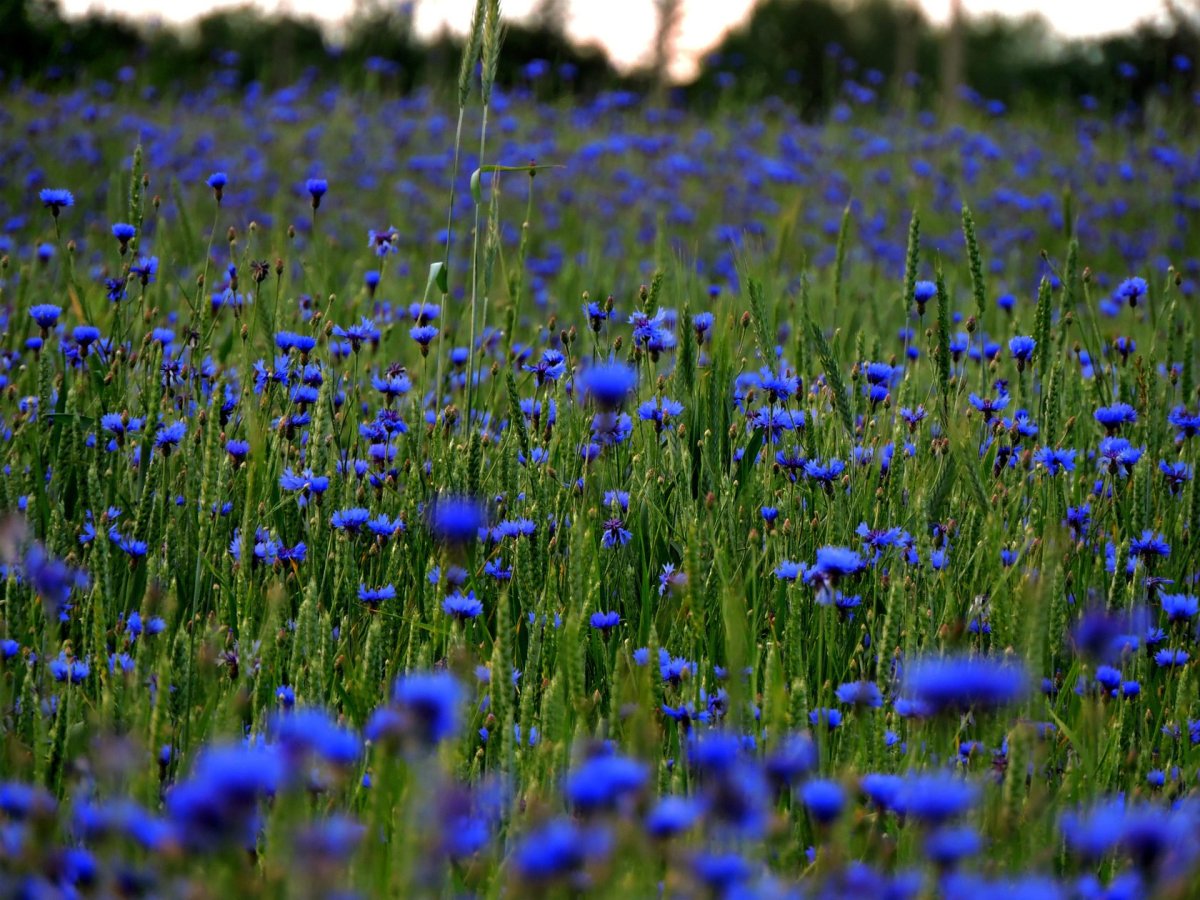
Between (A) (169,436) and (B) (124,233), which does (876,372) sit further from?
(B) (124,233)

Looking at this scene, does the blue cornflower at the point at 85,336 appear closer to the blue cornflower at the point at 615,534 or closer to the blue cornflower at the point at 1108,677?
the blue cornflower at the point at 615,534

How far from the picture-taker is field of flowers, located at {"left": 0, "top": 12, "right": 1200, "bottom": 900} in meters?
1.12

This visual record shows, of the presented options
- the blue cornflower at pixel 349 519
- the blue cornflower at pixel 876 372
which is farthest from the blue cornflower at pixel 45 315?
the blue cornflower at pixel 876 372

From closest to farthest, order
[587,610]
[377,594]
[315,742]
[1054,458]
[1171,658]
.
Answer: [315,742] < [587,610] < [1171,658] < [377,594] < [1054,458]

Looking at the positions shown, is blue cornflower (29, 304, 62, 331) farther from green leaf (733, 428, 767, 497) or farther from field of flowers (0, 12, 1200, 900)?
green leaf (733, 428, 767, 497)

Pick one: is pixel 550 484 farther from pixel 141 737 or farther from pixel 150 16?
pixel 150 16

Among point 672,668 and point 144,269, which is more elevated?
point 144,269

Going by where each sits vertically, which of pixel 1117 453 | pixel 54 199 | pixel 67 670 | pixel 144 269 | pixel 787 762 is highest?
pixel 54 199

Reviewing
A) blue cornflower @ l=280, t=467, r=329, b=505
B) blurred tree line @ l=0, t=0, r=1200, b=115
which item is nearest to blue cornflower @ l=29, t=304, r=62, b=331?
blue cornflower @ l=280, t=467, r=329, b=505

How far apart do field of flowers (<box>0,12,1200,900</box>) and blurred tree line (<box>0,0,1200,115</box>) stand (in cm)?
822

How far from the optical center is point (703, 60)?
2170 cm

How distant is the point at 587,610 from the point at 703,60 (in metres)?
21.3

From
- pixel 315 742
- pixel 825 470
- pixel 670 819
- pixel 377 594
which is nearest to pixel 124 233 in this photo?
pixel 377 594

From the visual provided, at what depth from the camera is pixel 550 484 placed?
97.6 inches
